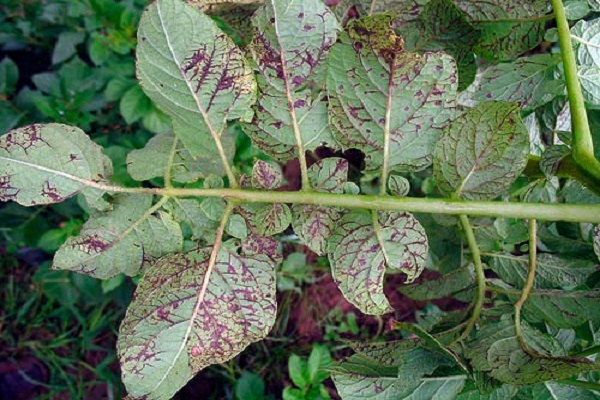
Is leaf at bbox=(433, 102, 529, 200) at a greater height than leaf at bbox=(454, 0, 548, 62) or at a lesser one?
lesser

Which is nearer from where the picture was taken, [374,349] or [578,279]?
[374,349]

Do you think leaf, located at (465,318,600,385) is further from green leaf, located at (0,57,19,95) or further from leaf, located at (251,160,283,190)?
Result: green leaf, located at (0,57,19,95)

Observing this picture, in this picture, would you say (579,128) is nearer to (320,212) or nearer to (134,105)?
(320,212)

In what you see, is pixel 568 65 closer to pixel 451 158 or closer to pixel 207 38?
pixel 451 158

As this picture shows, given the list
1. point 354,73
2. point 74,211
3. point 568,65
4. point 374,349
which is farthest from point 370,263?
point 74,211

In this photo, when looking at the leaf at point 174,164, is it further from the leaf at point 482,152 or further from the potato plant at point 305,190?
the leaf at point 482,152

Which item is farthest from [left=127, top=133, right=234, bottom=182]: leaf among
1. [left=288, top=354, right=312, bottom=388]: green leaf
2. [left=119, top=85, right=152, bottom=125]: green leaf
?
[left=288, top=354, right=312, bottom=388]: green leaf
